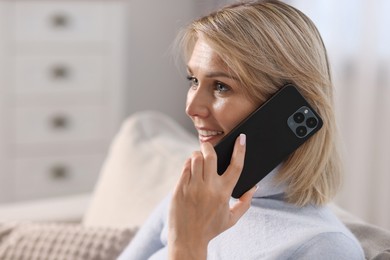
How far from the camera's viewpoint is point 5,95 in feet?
11.1

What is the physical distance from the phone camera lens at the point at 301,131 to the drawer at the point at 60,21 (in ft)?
8.36

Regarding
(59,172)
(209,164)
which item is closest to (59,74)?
(59,172)

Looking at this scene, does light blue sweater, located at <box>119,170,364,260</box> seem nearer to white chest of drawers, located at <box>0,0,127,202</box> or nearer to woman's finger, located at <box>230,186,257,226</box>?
woman's finger, located at <box>230,186,257,226</box>

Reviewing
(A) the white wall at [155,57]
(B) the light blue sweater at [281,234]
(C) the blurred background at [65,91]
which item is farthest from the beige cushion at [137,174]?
(A) the white wall at [155,57]

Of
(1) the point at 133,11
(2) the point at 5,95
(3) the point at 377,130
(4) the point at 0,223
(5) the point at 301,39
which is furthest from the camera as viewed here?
(1) the point at 133,11

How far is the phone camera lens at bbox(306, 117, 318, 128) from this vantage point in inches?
40.7

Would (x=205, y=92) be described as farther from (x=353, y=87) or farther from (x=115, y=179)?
(x=353, y=87)

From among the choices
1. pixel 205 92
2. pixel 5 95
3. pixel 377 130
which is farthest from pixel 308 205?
pixel 5 95

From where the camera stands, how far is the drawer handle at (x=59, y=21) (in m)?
3.45

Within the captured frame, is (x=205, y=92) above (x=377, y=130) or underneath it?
above

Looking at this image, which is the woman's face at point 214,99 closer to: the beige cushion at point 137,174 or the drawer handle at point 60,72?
the beige cushion at point 137,174

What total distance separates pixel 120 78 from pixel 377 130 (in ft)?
3.93

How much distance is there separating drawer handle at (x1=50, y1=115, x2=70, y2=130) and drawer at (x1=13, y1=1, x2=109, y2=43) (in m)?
0.34

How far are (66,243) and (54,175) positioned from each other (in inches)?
83.5
